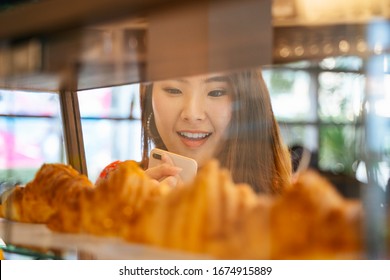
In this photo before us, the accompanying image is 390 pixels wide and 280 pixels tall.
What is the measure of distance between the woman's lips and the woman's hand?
0.16 ft

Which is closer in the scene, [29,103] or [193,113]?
[193,113]

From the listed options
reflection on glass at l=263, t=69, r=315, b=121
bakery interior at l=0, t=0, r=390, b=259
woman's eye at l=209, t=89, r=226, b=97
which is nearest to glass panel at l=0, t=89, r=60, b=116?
bakery interior at l=0, t=0, r=390, b=259

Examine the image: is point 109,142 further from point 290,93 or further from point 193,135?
point 290,93

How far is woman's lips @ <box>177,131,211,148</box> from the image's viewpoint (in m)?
1.22

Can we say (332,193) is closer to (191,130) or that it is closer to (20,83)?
(191,130)

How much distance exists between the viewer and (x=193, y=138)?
1.24 metres

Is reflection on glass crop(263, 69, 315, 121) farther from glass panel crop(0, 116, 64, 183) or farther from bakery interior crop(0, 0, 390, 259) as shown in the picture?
glass panel crop(0, 116, 64, 183)

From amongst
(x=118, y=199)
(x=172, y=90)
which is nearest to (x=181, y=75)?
(x=172, y=90)

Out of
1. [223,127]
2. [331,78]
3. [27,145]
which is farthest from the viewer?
[27,145]

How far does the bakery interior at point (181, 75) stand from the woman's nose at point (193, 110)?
2.1 inches

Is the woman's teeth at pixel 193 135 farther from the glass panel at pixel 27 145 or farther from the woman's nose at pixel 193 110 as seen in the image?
the glass panel at pixel 27 145

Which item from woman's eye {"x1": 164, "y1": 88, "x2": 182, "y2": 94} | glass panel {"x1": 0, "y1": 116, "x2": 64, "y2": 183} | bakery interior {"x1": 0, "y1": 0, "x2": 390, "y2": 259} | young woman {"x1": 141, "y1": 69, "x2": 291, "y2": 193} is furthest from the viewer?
glass panel {"x1": 0, "y1": 116, "x2": 64, "y2": 183}

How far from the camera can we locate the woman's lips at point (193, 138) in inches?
48.1

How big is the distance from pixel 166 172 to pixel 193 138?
3.3 inches
